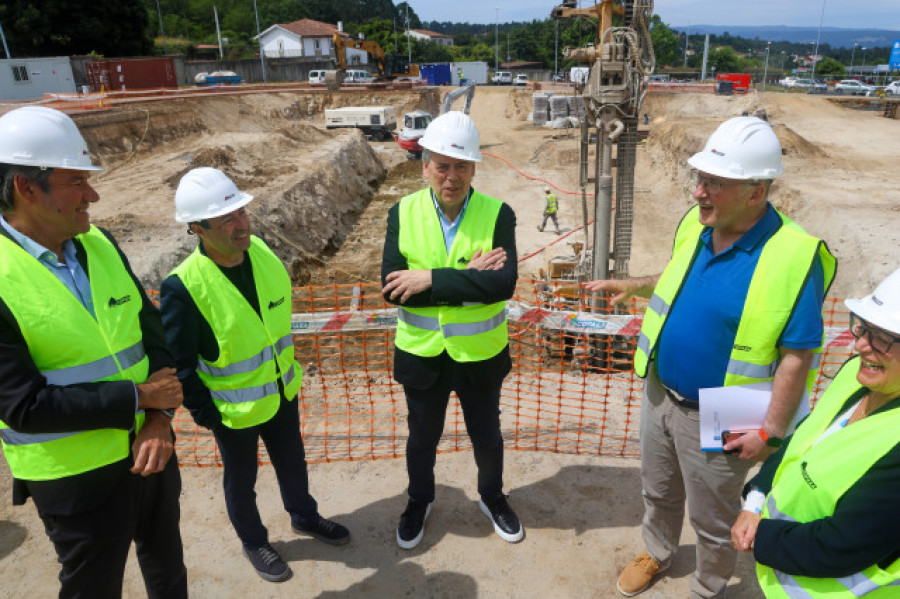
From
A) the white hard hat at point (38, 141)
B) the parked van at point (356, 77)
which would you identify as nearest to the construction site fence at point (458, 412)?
the white hard hat at point (38, 141)

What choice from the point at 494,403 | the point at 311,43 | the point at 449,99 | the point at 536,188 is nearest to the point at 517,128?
the point at 449,99

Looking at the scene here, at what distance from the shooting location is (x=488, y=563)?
3.49 metres

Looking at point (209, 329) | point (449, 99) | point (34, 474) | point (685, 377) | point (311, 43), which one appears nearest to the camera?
point (34, 474)

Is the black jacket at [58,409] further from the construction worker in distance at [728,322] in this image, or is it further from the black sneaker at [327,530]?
the construction worker in distance at [728,322]

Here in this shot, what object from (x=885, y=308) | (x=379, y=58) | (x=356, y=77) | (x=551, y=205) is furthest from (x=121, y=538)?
(x=356, y=77)

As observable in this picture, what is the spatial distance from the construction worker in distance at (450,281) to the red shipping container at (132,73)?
118 ft

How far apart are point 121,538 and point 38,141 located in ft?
5.33

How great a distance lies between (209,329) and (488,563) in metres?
2.14

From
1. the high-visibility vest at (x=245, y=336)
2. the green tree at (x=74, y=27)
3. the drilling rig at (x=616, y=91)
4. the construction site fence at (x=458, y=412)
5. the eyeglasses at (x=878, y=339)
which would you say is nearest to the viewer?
the eyeglasses at (x=878, y=339)

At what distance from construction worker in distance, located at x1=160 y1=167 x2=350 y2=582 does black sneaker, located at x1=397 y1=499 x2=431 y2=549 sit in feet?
2.37

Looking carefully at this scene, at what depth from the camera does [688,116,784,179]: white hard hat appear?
2.42 metres

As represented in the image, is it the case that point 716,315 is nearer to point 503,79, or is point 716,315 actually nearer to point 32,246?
point 32,246

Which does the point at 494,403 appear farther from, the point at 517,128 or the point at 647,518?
the point at 517,128

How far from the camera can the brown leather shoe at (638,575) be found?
3.24 metres
